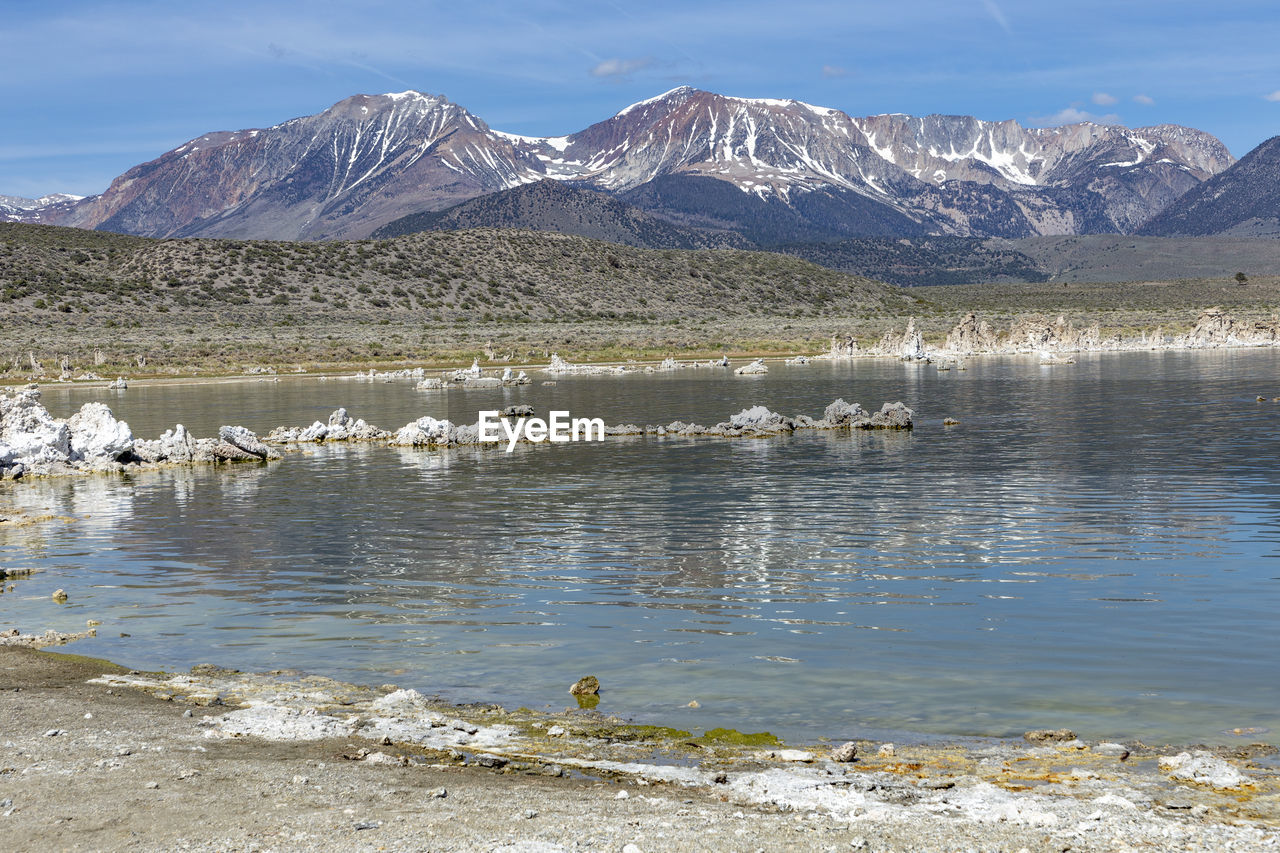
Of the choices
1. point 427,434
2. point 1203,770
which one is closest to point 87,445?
point 427,434

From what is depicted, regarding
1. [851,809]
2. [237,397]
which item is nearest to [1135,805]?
[851,809]

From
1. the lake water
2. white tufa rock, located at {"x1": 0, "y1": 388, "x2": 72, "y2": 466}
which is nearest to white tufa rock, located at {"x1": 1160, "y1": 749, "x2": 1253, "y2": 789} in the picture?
the lake water

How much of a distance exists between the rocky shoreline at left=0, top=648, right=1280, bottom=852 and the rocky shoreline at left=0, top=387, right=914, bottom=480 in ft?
82.4

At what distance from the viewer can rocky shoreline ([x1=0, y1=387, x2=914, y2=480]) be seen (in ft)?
112

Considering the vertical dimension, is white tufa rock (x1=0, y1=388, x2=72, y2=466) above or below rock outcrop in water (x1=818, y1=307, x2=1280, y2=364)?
below

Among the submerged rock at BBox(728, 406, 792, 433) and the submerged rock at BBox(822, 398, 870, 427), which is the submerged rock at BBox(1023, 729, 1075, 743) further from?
the submerged rock at BBox(822, 398, 870, 427)

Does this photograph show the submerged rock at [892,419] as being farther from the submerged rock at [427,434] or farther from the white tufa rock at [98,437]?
the white tufa rock at [98,437]

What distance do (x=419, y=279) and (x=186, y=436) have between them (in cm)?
11800

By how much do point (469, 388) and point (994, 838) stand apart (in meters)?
65.0

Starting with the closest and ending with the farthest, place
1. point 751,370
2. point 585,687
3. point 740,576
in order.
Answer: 1. point 585,687
2. point 740,576
3. point 751,370

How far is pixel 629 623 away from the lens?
15047 mm

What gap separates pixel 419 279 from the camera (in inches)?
5989

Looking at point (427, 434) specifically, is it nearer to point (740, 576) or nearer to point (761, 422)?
point (761, 422)

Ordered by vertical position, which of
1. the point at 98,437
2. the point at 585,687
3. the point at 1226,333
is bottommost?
the point at 585,687
